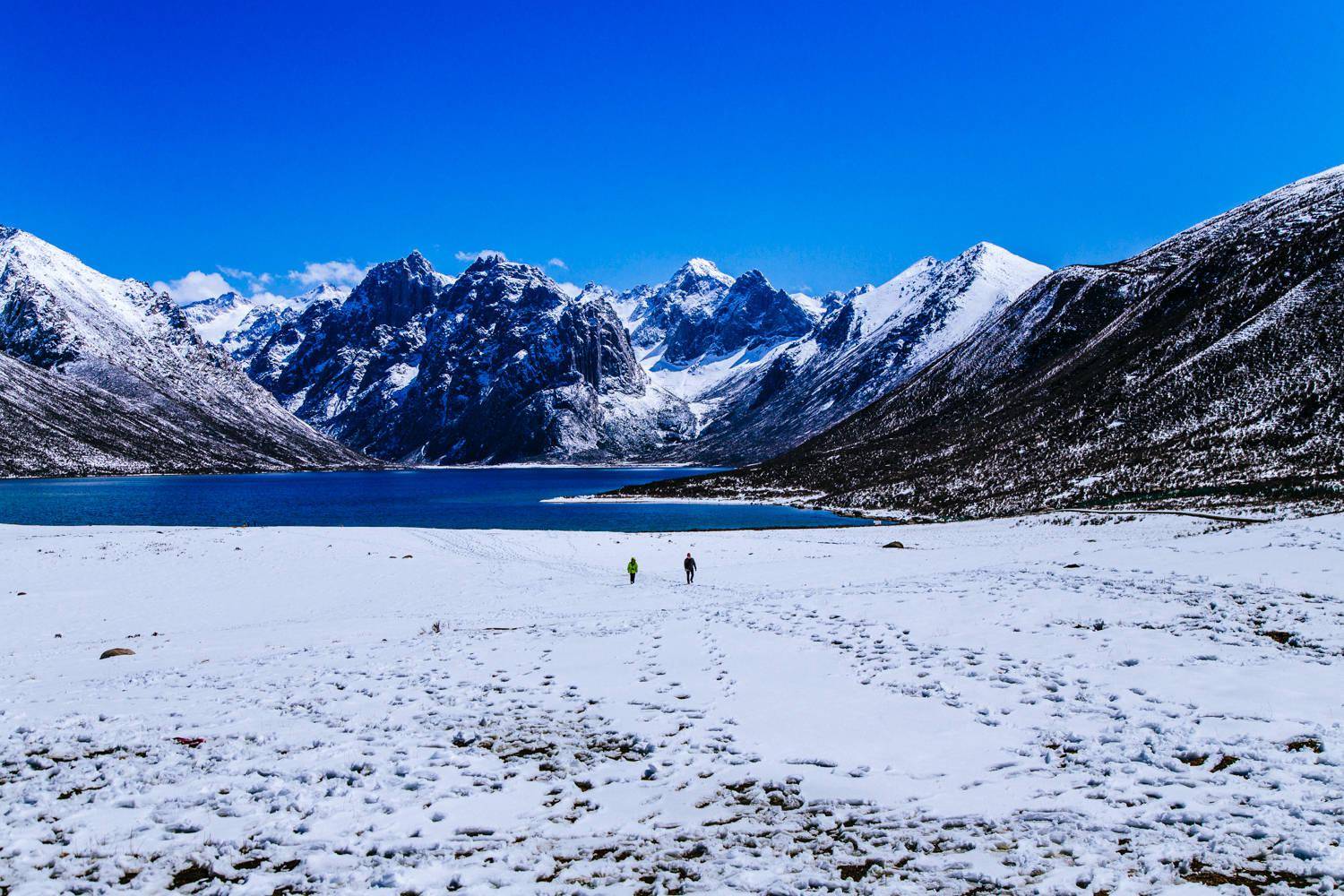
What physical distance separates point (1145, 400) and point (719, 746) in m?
99.8

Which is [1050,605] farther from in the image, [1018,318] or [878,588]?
[1018,318]

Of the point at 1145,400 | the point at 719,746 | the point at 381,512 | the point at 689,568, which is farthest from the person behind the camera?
the point at 381,512

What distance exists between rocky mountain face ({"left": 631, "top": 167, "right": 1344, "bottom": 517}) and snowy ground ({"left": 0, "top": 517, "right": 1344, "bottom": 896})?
162 feet

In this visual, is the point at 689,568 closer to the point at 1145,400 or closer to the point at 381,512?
the point at 1145,400

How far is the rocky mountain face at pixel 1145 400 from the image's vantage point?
6956cm

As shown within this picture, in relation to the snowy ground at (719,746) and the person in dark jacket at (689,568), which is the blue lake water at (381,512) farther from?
the snowy ground at (719,746)

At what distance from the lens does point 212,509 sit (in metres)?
104

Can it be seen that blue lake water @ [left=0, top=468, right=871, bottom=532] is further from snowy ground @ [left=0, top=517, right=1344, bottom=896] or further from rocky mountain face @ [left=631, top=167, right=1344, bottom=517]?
snowy ground @ [left=0, top=517, right=1344, bottom=896]

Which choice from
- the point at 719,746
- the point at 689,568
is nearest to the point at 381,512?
the point at 689,568

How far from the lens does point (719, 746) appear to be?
11508 millimetres

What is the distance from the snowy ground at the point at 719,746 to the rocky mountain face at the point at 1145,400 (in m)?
49.5

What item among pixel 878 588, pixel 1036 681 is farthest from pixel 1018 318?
pixel 1036 681

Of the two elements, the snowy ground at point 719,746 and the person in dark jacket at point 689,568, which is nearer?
the snowy ground at point 719,746

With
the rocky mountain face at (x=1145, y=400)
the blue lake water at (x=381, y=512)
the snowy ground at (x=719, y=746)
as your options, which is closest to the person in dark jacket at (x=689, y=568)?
the snowy ground at (x=719, y=746)
